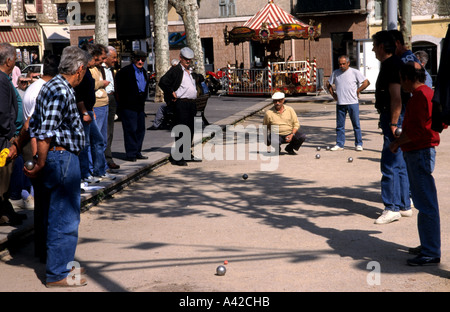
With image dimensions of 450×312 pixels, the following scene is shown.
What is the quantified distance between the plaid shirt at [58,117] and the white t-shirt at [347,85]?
8.95m

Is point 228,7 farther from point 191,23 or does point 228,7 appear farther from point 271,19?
point 191,23

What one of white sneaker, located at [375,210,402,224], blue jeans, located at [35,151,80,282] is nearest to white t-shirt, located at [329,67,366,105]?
white sneaker, located at [375,210,402,224]

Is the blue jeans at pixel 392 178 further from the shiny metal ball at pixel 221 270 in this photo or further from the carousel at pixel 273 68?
the carousel at pixel 273 68

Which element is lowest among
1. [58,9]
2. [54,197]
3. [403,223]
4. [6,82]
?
[403,223]

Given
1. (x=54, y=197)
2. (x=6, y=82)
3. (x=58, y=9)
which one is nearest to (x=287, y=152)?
(x=6, y=82)

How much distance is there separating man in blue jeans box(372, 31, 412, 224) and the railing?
77.4ft

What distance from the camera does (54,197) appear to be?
5754mm

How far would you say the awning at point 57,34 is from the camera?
169 feet

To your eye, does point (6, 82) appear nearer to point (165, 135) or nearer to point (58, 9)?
point (165, 135)

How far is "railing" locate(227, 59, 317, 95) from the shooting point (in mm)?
31641

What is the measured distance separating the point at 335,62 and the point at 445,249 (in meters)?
34.9

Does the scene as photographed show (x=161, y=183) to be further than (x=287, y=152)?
No

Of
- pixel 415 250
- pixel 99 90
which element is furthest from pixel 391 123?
pixel 99 90

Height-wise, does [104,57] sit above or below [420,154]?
above
